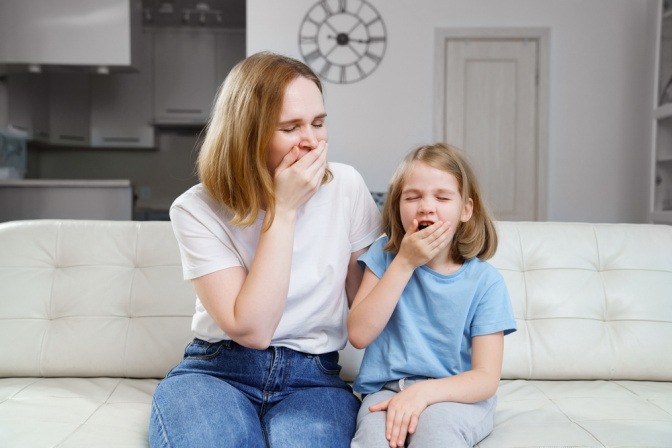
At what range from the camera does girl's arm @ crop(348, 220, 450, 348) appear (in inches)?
50.2

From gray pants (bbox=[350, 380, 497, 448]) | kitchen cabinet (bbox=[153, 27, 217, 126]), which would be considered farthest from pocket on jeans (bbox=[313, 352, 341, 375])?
kitchen cabinet (bbox=[153, 27, 217, 126])

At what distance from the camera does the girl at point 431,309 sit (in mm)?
1246

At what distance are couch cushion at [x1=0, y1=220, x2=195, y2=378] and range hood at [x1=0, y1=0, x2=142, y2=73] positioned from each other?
381cm

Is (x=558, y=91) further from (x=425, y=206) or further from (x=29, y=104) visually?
(x=29, y=104)

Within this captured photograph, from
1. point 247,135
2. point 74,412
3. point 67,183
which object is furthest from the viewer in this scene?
point 67,183

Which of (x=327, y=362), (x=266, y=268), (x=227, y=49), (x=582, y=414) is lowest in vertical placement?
(x=582, y=414)

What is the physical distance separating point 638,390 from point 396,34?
13.4 ft

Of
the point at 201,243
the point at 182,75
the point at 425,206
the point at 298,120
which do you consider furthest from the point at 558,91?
the point at 201,243

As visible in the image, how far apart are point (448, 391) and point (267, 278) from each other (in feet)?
1.31

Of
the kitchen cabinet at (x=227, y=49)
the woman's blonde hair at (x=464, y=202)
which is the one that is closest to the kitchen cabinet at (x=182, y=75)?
the kitchen cabinet at (x=227, y=49)

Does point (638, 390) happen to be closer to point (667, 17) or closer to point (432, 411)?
point (432, 411)

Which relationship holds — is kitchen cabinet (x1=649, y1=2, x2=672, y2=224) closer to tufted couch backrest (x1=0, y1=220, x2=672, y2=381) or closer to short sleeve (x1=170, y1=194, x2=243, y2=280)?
tufted couch backrest (x1=0, y1=220, x2=672, y2=381)

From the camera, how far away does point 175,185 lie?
22.5 ft

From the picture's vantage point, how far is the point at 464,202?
139 centimetres
